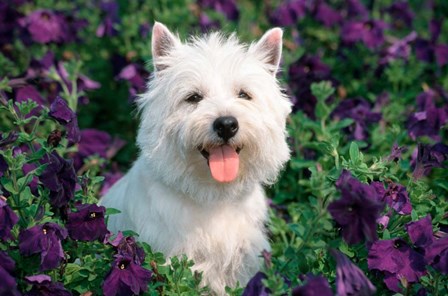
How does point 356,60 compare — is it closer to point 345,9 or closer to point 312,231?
point 345,9

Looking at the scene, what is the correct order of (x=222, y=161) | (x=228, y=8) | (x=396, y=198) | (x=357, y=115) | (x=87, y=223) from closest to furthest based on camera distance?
(x=87, y=223) → (x=396, y=198) → (x=222, y=161) → (x=357, y=115) → (x=228, y=8)

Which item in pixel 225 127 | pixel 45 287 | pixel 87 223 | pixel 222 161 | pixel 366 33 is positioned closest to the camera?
pixel 45 287

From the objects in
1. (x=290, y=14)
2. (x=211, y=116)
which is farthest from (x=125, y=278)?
(x=290, y=14)

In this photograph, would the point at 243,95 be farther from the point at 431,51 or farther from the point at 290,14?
the point at 290,14

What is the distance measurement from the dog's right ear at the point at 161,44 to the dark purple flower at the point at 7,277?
1.45 m

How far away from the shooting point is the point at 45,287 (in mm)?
2912

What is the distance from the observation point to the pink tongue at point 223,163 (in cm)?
355

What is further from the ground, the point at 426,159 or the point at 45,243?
the point at 45,243

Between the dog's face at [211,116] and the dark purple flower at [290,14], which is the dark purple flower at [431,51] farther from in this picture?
the dog's face at [211,116]

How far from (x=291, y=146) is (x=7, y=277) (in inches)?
108

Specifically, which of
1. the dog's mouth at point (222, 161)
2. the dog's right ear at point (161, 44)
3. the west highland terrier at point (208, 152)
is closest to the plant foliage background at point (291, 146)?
the west highland terrier at point (208, 152)

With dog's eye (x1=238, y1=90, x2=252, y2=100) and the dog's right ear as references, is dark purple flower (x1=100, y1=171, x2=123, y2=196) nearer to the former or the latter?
the dog's right ear

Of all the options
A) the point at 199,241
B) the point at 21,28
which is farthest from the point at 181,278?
the point at 21,28

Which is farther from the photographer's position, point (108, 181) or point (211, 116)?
point (108, 181)
